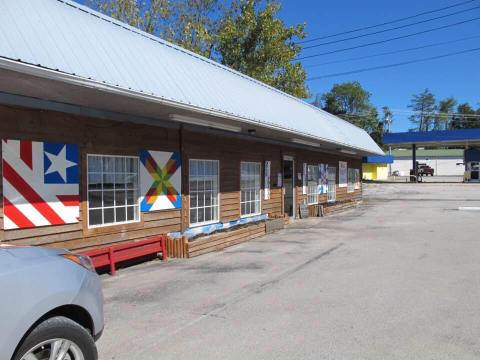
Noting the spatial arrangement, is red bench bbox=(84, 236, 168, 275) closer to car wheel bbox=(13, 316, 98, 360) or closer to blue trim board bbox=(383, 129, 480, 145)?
car wheel bbox=(13, 316, 98, 360)

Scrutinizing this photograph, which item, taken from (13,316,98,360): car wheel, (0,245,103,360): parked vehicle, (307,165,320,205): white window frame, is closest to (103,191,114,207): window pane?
(0,245,103,360): parked vehicle

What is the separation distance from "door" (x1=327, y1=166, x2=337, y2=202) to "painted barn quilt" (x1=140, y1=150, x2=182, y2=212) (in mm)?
12473

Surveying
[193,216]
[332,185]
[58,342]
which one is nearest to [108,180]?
[193,216]

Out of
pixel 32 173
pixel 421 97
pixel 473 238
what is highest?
pixel 421 97

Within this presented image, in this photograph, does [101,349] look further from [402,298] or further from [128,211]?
[128,211]

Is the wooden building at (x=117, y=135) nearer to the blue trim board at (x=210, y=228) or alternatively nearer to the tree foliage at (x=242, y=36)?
the blue trim board at (x=210, y=228)

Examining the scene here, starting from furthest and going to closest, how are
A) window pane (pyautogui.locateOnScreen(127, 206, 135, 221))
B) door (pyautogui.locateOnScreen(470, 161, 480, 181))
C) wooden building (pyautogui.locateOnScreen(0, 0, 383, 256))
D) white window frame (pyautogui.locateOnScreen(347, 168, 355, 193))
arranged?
door (pyautogui.locateOnScreen(470, 161, 480, 181)), white window frame (pyautogui.locateOnScreen(347, 168, 355, 193)), window pane (pyautogui.locateOnScreen(127, 206, 135, 221)), wooden building (pyautogui.locateOnScreen(0, 0, 383, 256))

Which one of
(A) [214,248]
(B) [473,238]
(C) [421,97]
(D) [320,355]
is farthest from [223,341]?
(C) [421,97]

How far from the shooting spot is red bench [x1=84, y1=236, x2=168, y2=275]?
812 cm

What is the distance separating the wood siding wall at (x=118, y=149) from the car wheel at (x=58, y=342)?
426 cm

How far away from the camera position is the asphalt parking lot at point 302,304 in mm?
4844

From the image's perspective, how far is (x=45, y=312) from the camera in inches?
128

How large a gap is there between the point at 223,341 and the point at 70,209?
428 cm

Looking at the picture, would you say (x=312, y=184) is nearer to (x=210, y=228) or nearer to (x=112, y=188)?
(x=210, y=228)
